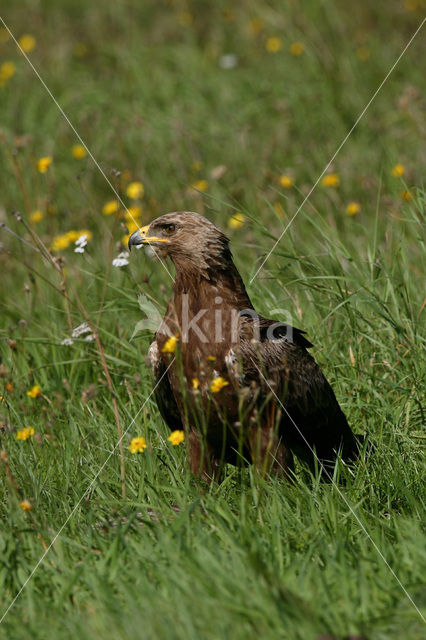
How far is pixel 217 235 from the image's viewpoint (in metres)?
3.61

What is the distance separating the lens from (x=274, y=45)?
7.82 m

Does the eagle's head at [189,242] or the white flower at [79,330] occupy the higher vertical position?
the eagle's head at [189,242]

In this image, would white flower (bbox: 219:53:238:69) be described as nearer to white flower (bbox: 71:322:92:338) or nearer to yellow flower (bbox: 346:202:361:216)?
yellow flower (bbox: 346:202:361:216)

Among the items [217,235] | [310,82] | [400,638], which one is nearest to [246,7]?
[310,82]

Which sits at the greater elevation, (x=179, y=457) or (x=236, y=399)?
(x=236, y=399)

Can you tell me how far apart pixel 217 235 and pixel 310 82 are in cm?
412

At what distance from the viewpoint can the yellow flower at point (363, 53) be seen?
7564mm

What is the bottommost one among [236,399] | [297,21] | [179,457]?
[179,457]

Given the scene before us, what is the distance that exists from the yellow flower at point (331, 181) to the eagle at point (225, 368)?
2324 mm

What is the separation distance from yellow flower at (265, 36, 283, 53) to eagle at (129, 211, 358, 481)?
4.61m

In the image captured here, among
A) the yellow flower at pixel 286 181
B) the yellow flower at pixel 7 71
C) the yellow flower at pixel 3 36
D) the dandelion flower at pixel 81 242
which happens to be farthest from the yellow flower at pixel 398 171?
the yellow flower at pixel 3 36

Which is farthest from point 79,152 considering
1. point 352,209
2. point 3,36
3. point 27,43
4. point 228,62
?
point 3,36

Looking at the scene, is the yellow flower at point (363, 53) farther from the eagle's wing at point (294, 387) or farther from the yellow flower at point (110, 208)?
the eagle's wing at point (294, 387)

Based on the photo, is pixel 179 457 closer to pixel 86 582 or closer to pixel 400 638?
pixel 86 582
